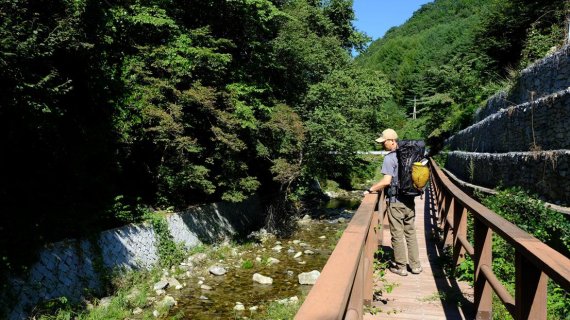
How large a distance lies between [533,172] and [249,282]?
8.18 meters

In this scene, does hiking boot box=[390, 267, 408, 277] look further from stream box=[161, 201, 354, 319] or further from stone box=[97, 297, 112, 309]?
stone box=[97, 297, 112, 309]

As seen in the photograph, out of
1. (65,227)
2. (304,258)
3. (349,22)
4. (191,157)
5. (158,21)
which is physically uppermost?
(349,22)

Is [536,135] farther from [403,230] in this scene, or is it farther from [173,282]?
[173,282]

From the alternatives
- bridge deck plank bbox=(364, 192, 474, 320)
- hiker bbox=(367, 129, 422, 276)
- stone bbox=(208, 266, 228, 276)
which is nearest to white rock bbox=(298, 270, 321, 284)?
stone bbox=(208, 266, 228, 276)

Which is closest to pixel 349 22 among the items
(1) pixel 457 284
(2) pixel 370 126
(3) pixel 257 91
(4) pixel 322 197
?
(2) pixel 370 126

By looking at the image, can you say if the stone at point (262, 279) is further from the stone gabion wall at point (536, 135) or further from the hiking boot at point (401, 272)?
the hiking boot at point (401, 272)

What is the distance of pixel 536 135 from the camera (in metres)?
8.53

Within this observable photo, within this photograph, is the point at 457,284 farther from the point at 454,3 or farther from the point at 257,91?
the point at 454,3

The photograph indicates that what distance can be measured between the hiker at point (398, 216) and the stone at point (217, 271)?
28.1 ft

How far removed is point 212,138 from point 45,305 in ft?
25.6

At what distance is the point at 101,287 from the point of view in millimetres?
10617

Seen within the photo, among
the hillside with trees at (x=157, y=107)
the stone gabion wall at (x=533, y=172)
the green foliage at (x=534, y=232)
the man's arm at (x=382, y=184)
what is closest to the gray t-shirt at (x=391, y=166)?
the man's arm at (x=382, y=184)

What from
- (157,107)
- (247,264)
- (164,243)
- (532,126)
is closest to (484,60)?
(532,126)

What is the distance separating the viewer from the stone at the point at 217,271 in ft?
42.7
